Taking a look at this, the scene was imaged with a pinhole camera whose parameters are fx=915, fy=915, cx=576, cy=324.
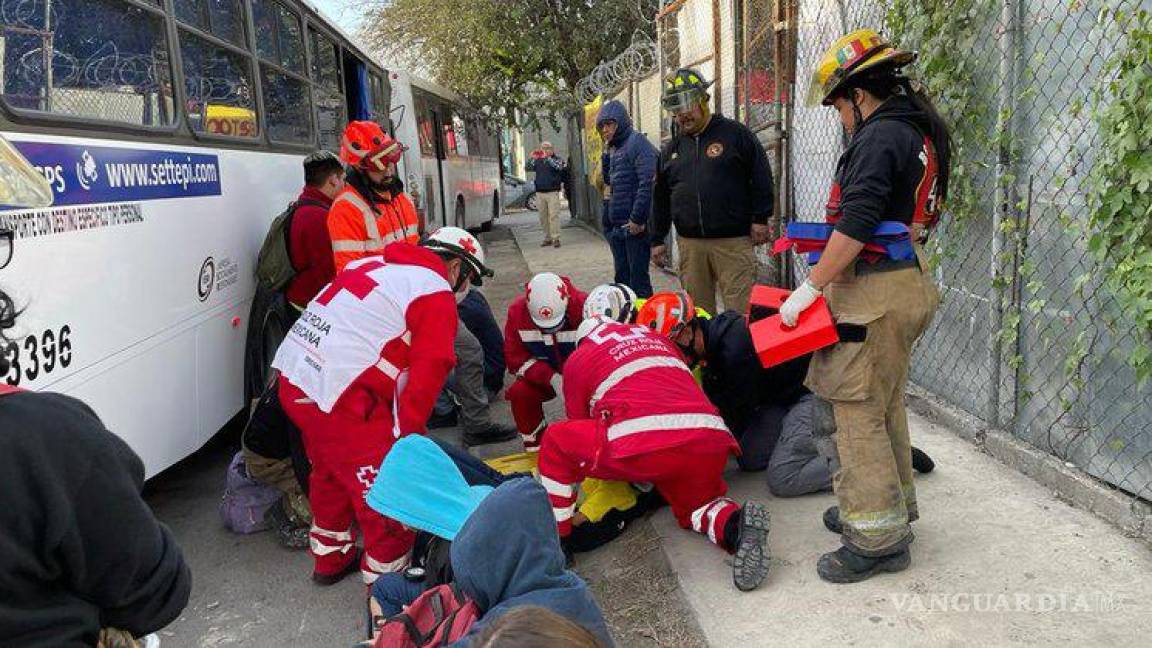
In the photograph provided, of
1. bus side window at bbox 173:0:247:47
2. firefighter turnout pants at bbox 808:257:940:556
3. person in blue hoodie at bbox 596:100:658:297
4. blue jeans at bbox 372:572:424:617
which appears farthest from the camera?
person in blue hoodie at bbox 596:100:658:297

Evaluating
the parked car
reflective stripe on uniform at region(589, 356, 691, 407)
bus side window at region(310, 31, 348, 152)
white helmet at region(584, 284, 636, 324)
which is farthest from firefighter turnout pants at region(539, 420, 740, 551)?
the parked car

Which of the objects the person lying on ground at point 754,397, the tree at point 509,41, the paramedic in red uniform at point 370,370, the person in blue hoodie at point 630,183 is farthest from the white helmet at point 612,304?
the tree at point 509,41

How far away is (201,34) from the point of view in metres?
4.59

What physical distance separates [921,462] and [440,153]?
11.9 meters

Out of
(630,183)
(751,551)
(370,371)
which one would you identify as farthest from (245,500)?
(630,183)

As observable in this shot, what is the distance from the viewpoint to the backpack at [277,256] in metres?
5.04

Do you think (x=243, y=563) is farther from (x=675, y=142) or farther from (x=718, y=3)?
(x=718, y=3)

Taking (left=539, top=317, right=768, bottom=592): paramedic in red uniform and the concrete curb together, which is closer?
the concrete curb

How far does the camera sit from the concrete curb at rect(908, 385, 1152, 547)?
3246 mm

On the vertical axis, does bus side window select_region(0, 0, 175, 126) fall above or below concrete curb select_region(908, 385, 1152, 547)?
above

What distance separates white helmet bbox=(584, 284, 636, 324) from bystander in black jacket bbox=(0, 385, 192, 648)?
9.57 feet

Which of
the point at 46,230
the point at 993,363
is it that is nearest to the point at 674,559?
the point at 993,363

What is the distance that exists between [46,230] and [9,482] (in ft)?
6.68

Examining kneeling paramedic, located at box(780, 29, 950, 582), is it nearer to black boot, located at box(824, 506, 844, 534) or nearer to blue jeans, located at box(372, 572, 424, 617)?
black boot, located at box(824, 506, 844, 534)
